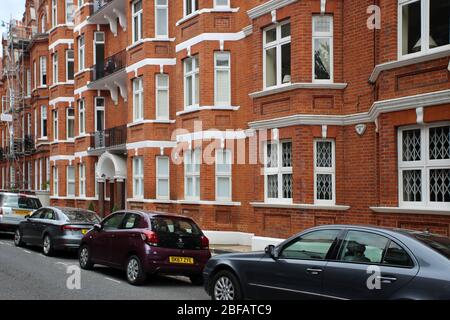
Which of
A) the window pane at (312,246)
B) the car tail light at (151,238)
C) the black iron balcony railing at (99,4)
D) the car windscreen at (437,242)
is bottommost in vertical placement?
the car tail light at (151,238)

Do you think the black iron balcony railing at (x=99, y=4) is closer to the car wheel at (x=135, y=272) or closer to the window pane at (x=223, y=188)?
the window pane at (x=223, y=188)

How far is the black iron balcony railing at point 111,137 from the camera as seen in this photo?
2541 centimetres

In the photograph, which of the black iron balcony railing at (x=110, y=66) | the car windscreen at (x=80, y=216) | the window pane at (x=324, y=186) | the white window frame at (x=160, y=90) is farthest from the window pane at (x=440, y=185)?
the black iron balcony railing at (x=110, y=66)

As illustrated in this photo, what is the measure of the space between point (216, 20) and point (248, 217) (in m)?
6.56

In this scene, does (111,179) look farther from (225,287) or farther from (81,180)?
(225,287)

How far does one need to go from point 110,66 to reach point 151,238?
1700 centimetres

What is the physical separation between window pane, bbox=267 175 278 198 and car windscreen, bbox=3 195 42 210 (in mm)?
9407

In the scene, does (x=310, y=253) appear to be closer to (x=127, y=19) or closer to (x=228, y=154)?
(x=228, y=154)

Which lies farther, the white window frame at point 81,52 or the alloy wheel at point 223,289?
the white window frame at point 81,52

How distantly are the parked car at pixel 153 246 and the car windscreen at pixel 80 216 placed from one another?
12.2ft

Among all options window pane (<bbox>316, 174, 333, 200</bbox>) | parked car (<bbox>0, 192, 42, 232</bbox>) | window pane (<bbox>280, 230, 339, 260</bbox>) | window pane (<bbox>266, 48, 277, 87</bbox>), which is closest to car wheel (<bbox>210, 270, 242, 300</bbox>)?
window pane (<bbox>280, 230, 339, 260</bbox>)

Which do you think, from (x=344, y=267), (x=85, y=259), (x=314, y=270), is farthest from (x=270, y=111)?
(x=344, y=267)

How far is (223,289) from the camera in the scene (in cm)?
872

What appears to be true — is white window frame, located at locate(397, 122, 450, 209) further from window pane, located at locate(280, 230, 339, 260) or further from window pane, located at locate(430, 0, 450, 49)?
window pane, located at locate(280, 230, 339, 260)
